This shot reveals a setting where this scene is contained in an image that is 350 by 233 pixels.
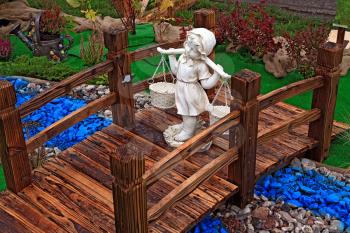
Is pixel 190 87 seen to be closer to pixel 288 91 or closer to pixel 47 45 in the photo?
pixel 288 91

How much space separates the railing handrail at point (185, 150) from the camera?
133 inches

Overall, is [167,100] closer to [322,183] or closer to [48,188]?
[48,188]

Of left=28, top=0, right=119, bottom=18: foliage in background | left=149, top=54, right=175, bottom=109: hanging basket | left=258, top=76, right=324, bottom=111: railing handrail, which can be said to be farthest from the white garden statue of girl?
left=28, top=0, right=119, bottom=18: foliage in background

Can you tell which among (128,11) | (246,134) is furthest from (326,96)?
(128,11)

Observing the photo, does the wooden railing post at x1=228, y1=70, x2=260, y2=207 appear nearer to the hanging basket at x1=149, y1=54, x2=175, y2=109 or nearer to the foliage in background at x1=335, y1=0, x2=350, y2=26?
the hanging basket at x1=149, y1=54, x2=175, y2=109

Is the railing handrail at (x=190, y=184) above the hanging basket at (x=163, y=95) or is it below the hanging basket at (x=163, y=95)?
below

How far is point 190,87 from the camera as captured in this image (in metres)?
Result: 4.59

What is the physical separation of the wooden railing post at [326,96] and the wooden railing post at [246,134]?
3.65 feet

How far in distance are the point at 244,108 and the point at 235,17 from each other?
4.33 m

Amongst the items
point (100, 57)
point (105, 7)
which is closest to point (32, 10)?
point (105, 7)

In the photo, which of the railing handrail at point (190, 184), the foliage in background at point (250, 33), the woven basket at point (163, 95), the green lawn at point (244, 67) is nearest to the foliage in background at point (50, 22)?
the green lawn at point (244, 67)

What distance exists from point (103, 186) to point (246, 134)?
1.39 metres

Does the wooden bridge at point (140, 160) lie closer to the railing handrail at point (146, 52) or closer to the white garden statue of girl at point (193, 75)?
the railing handrail at point (146, 52)

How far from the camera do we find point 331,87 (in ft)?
16.1
